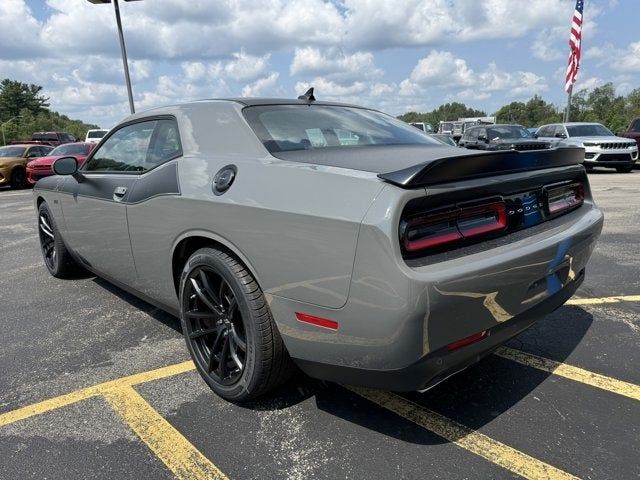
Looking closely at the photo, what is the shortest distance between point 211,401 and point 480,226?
159 centimetres

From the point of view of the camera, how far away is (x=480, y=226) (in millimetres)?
2129

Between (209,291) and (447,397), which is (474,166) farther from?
(209,291)

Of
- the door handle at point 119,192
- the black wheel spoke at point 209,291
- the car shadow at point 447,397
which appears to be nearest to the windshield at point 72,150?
the door handle at point 119,192

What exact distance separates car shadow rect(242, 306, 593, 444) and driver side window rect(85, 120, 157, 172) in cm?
168

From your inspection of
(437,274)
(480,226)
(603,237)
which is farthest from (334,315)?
(603,237)

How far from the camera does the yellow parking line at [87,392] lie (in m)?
2.54

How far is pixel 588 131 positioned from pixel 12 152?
62.4ft

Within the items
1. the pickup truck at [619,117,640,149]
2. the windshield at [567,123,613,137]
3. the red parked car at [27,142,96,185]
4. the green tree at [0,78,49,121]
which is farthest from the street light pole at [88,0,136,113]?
the green tree at [0,78,49,121]

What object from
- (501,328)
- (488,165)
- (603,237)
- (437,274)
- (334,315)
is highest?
(488,165)

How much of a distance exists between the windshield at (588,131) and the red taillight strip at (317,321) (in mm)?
16567

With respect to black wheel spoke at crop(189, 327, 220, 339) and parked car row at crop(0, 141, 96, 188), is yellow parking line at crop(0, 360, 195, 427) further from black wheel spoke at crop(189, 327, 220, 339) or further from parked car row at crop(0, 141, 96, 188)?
parked car row at crop(0, 141, 96, 188)

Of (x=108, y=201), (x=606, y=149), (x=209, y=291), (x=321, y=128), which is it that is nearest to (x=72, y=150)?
(x=108, y=201)

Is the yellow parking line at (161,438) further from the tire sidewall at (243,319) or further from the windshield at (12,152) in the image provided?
the windshield at (12,152)

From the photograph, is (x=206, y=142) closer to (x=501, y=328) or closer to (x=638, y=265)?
(x=501, y=328)
